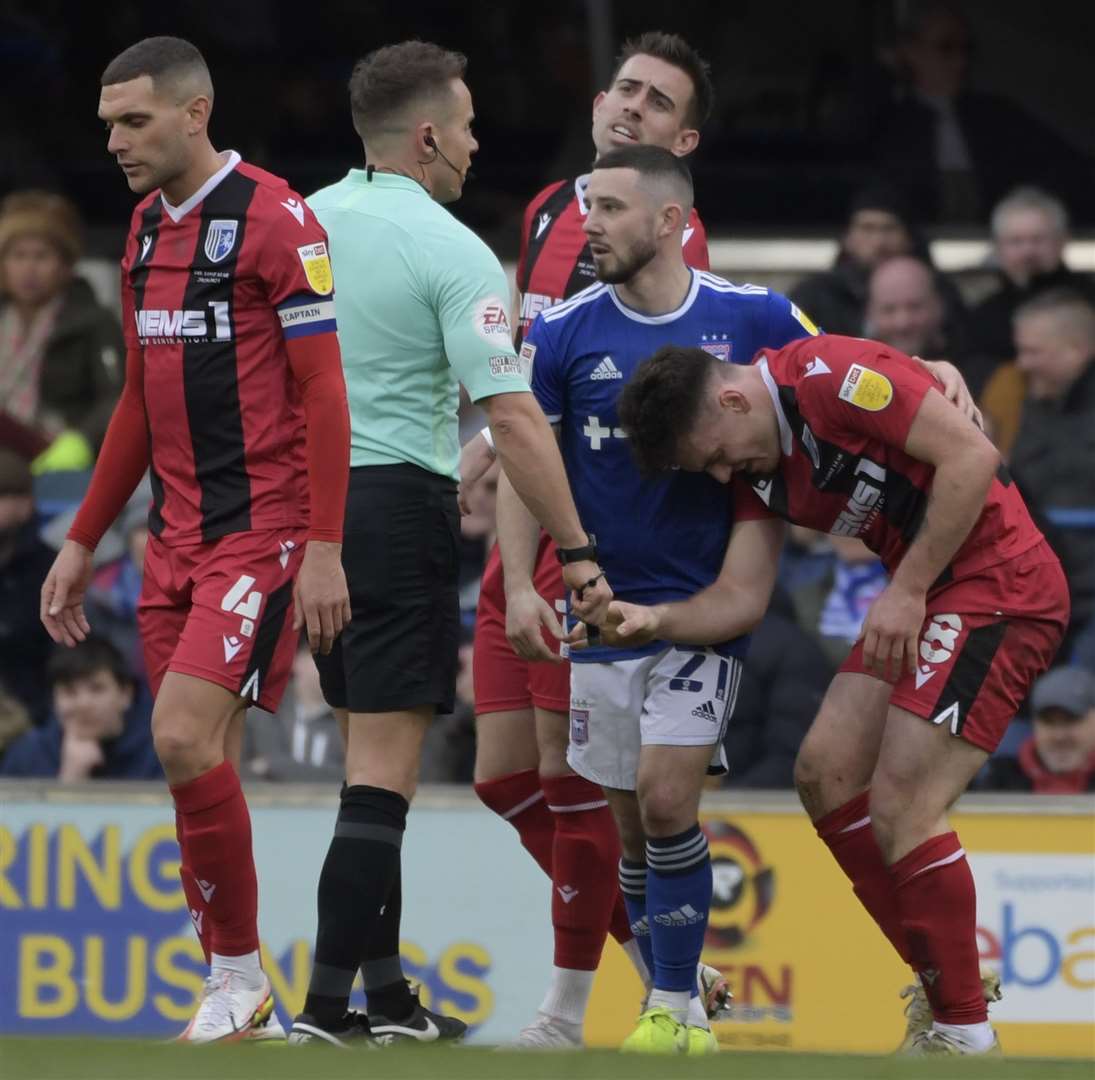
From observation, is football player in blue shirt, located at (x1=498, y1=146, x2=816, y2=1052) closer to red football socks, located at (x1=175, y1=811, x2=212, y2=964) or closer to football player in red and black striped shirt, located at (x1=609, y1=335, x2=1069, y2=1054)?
football player in red and black striped shirt, located at (x1=609, y1=335, x2=1069, y2=1054)

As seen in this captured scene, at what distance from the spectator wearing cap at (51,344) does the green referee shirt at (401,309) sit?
4301 mm

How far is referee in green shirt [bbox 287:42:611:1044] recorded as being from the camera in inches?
208

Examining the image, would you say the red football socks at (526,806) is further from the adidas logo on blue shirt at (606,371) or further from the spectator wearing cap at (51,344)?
the spectator wearing cap at (51,344)

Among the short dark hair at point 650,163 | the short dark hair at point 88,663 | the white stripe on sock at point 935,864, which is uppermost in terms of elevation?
the short dark hair at point 650,163

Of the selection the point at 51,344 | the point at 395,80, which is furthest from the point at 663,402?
the point at 51,344

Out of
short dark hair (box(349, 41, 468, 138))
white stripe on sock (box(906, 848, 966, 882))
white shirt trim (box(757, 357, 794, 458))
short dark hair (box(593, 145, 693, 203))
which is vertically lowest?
white stripe on sock (box(906, 848, 966, 882))

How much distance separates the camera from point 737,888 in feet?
25.5

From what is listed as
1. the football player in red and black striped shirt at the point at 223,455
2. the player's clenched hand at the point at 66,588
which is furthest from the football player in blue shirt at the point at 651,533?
the player's clenched hand at the point at 66,588

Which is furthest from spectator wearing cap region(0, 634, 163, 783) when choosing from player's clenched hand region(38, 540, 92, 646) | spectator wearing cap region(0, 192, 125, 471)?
player's clenched hand region(38, 540, 92, 646)

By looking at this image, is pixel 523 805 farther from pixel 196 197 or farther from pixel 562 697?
pixel 196 197

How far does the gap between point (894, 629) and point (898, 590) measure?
88 millimetres

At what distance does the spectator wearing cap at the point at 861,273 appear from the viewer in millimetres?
9000

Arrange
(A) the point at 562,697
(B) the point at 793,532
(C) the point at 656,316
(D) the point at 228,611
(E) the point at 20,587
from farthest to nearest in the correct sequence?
(E) the point at 20,587 → (B) the point at 793,532 → (A) the point at 562,697 → (C) the point at 656,316 → (D) the point at 228,611

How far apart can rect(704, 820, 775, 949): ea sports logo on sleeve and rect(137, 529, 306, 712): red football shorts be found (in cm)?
270
